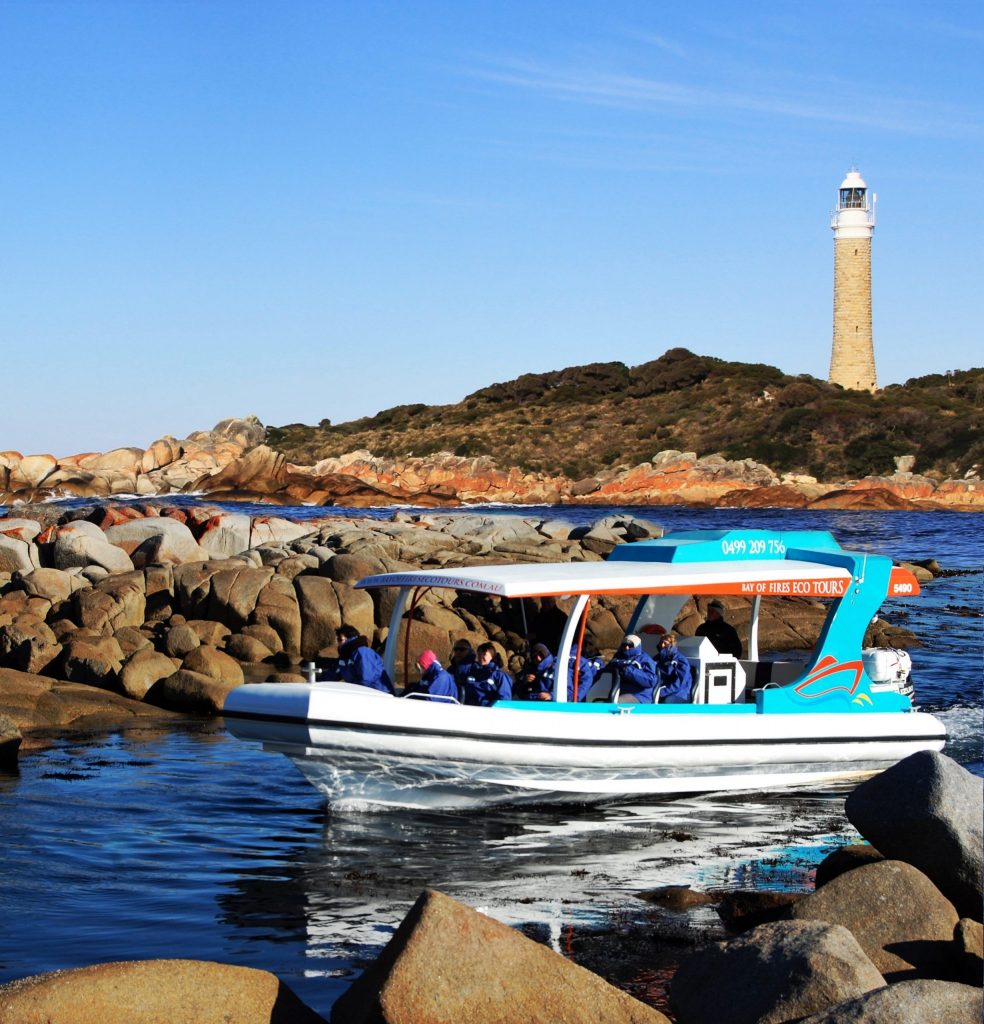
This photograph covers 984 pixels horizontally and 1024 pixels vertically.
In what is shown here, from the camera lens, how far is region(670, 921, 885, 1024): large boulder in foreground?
6.93 metres

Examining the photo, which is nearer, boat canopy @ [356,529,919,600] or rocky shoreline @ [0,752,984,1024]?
rocky shoreline @ [0,752,984,1024]

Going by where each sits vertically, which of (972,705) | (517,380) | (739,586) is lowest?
(972,705)

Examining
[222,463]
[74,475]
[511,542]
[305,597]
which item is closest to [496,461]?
[222,463]

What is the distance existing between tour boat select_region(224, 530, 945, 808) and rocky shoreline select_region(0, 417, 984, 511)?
62952 millimetres

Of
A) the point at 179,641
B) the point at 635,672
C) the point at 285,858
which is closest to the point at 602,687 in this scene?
the point at 635,672

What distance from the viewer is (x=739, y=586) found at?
48.2 feet

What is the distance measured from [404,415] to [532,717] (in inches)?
4341

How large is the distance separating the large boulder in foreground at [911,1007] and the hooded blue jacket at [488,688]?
726 cm

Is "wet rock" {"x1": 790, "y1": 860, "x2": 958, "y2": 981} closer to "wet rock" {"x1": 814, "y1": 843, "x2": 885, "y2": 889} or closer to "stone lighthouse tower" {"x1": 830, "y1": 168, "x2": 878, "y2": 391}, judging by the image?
"wet rock" {"x1": 814, "y1": 843, "x2": 885, "y2": 889}

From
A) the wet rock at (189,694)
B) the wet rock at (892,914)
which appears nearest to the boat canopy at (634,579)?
the wet rock at (892,914)

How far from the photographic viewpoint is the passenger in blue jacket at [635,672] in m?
14.2

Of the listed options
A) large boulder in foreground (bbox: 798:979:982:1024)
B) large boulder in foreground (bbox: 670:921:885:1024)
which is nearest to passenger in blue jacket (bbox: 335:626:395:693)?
large boulder in foreground (bbox: 670:921:885:1024)

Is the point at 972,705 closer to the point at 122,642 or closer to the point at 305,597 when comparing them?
the point at 305,597

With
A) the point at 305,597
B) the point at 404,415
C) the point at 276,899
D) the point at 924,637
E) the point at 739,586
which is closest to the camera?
the point at 276,899
